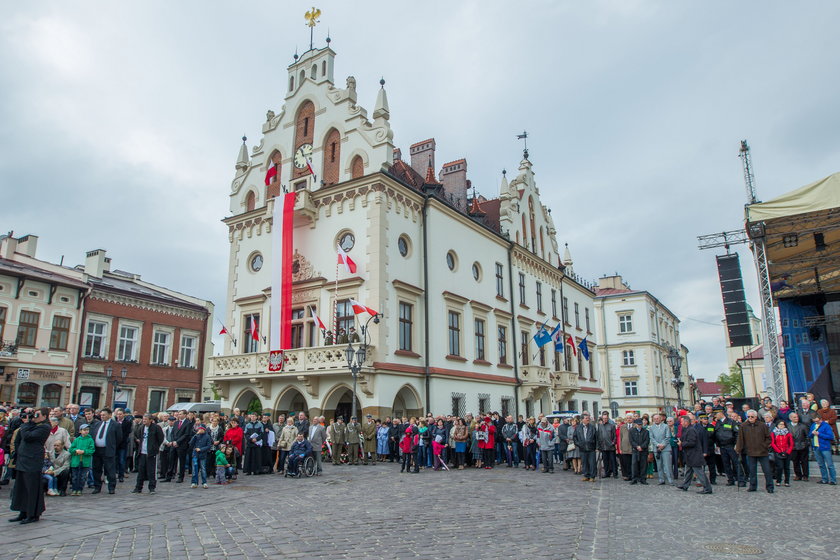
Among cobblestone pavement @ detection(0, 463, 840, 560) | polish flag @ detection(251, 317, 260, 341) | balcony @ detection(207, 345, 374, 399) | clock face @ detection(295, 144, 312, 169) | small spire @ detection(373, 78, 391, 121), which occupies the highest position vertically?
small spire @ detection(373, 78, 391, 121)

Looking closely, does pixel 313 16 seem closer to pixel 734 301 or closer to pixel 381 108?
pixel 381 108

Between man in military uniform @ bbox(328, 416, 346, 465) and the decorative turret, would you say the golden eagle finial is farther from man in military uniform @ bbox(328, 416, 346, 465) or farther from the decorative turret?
man in military uniform @ bbox(328, 416, 346, 465)

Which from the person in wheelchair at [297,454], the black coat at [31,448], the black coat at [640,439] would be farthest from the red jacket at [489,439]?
the black coat at [31,448]

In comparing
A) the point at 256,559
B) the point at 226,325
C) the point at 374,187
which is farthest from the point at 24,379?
the point at 256,559

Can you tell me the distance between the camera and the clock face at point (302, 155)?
90.3 feet

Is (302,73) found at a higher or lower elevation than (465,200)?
higher

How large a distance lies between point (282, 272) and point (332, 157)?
581 cm

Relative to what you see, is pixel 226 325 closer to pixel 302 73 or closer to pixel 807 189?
pixel 302 73

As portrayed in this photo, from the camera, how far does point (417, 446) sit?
60.6 ft

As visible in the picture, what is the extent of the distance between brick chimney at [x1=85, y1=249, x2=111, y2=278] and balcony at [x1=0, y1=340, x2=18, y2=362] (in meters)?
8.68

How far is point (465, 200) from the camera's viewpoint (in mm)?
33812

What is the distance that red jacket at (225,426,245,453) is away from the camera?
55.4 ft

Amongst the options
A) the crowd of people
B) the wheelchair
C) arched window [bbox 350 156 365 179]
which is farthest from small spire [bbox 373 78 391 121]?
the wheelchair

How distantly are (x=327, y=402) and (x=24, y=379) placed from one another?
1602 cm
